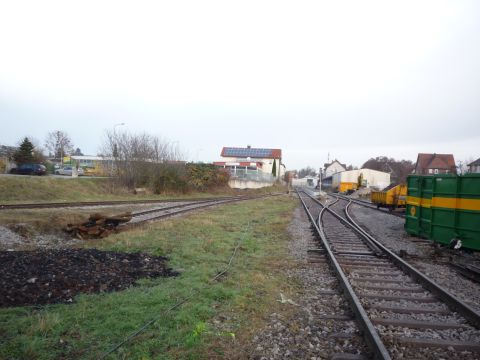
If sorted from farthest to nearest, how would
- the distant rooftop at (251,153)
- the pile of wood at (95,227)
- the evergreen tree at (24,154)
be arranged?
the distant rooftop at (251,153)
the evergreen tree at (24,154)
the pile of wood at (95,227)

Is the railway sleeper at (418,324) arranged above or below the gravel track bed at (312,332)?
above

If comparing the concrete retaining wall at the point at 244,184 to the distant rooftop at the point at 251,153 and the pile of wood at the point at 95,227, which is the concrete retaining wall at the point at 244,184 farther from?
the distant rooftop at the point at 251,153

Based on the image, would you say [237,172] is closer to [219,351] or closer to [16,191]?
[16,191]

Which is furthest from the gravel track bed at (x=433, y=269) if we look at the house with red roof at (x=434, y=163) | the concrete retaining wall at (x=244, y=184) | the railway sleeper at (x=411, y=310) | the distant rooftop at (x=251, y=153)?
the distant rooftop at (x=251, y=153)

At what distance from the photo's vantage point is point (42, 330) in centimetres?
409

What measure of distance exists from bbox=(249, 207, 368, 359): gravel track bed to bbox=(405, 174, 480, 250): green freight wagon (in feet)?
14.8

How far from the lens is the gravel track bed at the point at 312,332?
3877 millimetres

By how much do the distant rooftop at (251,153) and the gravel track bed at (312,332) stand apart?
9552cm

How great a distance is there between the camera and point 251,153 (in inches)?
4040

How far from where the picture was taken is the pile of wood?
1055cm

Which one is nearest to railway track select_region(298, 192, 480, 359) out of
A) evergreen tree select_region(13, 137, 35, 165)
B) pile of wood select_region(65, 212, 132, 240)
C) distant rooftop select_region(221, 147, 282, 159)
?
pile of wood select_region(65, 212, 132, 240)

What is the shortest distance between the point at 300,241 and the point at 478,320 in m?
6.63

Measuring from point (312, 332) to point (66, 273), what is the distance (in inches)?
174

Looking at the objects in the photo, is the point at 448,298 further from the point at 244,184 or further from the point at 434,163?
the point at 434,163
